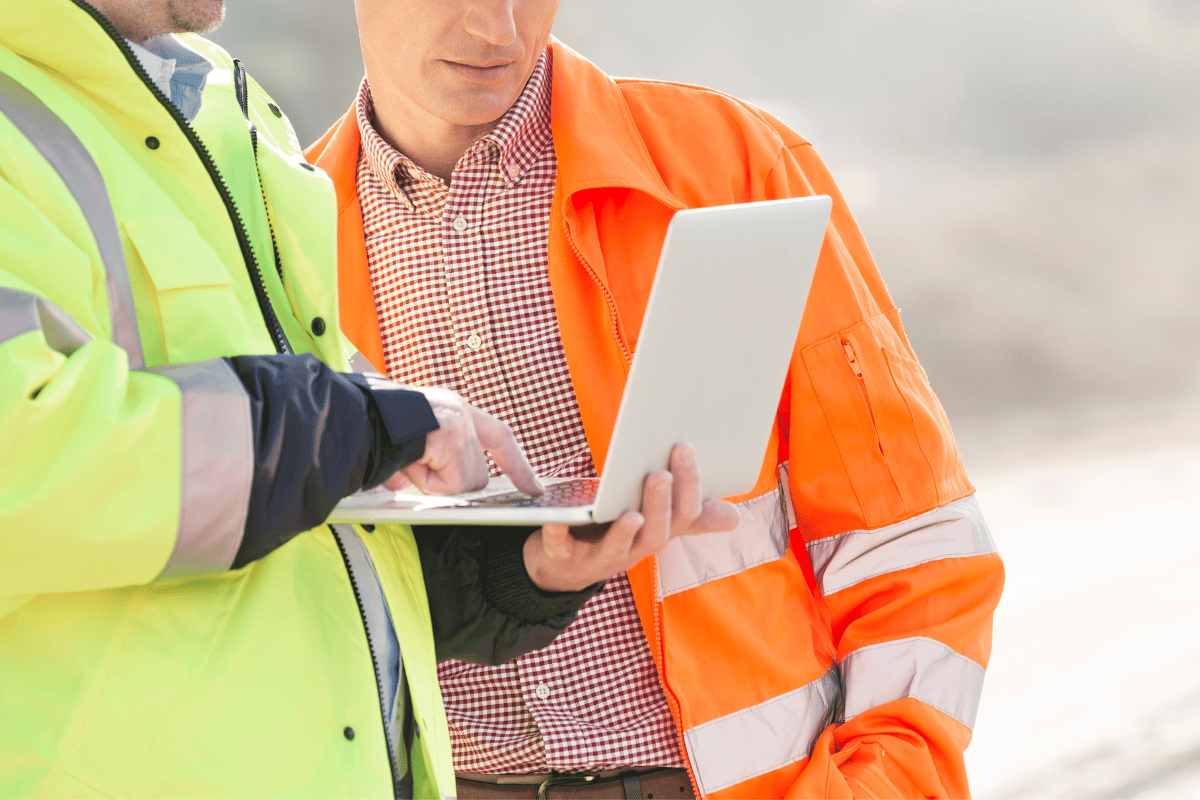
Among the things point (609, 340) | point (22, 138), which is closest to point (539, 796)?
point (609, 340)

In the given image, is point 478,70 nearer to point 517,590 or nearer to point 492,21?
point 492,21

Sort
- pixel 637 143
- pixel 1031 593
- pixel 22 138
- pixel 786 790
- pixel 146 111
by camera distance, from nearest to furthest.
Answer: pixel 22 138 → pixel 146 111 → pixel 786 790 → pixel 637 143 → pixel 1031 593

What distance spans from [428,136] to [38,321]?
38.3 inches

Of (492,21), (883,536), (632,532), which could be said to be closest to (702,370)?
(632,532)

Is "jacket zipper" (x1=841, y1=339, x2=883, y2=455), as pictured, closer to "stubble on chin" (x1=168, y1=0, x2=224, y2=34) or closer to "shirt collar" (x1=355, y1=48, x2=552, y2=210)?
"shirt collar" (x1=355, y1=48, x2=552, y2=210)

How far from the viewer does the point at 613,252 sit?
1.50m

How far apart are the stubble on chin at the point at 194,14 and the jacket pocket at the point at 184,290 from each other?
23 cm

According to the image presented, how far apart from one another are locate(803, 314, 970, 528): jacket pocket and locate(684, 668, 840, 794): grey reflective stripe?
10.9 inches

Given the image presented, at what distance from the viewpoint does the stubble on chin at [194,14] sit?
97 cm

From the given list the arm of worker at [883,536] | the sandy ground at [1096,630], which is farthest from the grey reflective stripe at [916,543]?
the sandy ground at [1096,630]

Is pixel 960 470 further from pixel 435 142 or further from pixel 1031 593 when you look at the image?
pixel 1031 593

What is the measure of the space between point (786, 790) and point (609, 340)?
26.4 inches

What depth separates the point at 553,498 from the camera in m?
1.01

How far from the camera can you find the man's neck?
5.25 ft
